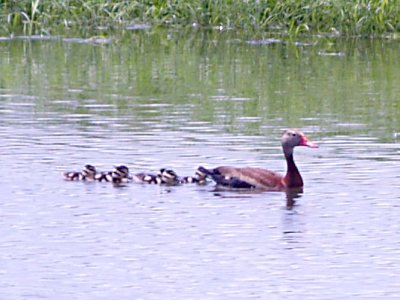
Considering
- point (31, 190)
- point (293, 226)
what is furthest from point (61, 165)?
point (293, 226)

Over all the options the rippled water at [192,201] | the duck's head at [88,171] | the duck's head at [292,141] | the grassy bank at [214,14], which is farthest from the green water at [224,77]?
the duck's head at [88,171]

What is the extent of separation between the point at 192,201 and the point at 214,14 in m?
13.4

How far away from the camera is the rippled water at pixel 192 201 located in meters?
10.6

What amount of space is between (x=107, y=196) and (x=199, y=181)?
2.74 ft

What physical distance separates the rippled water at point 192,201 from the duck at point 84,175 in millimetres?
92

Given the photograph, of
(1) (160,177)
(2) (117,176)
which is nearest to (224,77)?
(2) (117,176)

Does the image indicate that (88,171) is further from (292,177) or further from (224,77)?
(224,77)

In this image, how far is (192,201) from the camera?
13.4 meters

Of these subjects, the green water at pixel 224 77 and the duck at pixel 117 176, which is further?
the green water at pixel 224 77

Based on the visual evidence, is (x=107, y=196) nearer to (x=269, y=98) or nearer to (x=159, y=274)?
(x=159, y=274)

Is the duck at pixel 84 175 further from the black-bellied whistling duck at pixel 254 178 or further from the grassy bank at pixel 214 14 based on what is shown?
the grassy bank at pixel 214 14

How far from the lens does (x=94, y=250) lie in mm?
11375

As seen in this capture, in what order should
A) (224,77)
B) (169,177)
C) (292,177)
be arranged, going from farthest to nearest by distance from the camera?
1. (224,77)
2. (292,177)
3. (169,177)

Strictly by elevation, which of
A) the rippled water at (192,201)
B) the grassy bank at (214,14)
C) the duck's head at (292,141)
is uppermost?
the grassy bank at (214,14)
